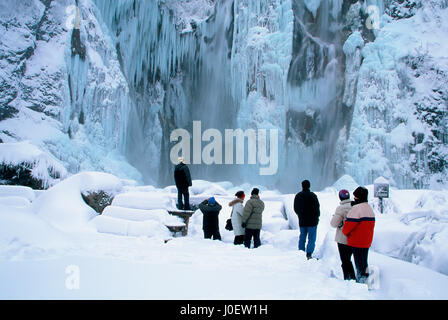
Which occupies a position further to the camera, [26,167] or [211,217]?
[26,167]

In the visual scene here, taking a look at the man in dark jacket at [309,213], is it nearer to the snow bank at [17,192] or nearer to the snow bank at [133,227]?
the snow bank at [133,227]

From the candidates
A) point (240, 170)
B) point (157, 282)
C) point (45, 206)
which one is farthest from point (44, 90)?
point (157, 282)

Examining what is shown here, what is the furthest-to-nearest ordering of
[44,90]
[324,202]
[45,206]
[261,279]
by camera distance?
[44,90]
[324,202]
[45,206]
[261,279]

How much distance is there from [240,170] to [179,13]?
Result: 12372 mm

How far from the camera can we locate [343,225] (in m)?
3.92

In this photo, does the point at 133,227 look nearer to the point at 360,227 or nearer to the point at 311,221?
the point at 311,221

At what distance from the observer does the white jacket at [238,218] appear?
6621 mm

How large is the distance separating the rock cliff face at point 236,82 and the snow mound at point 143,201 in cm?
1045

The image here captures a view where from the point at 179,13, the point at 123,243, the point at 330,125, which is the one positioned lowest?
the point at 123,243

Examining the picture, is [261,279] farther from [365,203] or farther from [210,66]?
[210,66]

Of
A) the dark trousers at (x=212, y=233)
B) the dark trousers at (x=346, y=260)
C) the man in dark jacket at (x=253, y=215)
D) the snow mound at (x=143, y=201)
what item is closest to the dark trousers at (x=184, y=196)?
the snow mound at (x=143, y=201)

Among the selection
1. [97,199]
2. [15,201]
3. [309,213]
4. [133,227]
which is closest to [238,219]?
[309,213]

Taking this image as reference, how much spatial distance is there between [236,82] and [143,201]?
1714cm

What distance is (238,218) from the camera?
21.9 feet
